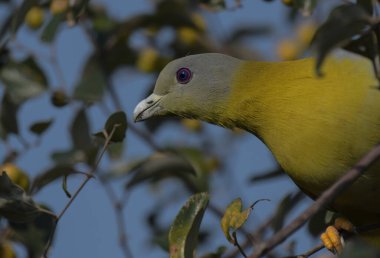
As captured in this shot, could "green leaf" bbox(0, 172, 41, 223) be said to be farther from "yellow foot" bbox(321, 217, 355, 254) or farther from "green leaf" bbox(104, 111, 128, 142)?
"yellow foot" bbox(321, 217, 355, 254)

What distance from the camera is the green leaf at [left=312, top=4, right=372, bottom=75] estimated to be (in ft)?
6.35

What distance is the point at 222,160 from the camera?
509 centimetres

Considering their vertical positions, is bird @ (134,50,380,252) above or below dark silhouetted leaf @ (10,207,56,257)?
above

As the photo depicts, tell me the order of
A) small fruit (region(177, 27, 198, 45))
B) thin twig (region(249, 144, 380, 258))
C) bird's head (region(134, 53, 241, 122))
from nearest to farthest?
thin twig (region(249, 144, 380, 258))
bird's head (region(134, 53, 241, 122))
small fruit (region(177, 27, 198, 45))

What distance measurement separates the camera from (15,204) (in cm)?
276

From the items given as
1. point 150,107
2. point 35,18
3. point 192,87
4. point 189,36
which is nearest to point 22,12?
point 150,107

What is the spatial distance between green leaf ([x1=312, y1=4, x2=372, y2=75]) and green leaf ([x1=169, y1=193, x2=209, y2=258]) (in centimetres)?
72

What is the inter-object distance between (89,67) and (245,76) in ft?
4.39

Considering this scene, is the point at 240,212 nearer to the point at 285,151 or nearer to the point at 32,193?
the point at 285,151

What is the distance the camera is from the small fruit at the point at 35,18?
4672 millimetres

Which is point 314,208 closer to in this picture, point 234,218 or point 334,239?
point 234,218

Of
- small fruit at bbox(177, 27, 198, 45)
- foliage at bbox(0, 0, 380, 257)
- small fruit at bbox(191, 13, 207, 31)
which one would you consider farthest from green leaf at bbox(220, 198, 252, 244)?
small fruit at bbox(177, 27, 198, 45)

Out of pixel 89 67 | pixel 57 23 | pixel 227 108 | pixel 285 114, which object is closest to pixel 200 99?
pixel 227 108

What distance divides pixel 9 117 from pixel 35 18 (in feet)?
3.76
